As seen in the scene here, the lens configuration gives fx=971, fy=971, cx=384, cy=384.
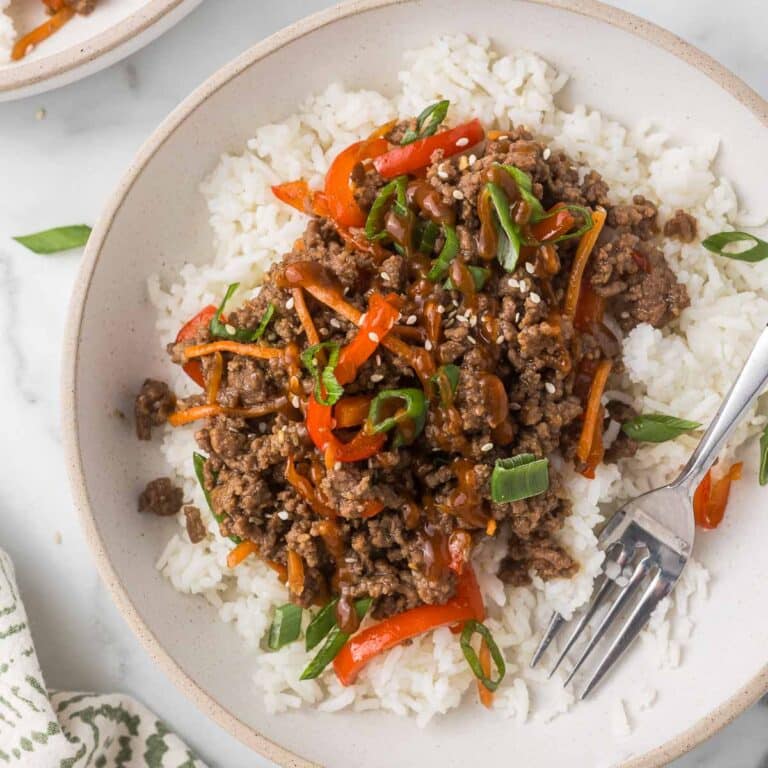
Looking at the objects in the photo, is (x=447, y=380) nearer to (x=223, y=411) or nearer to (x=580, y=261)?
(x=580, y=261)

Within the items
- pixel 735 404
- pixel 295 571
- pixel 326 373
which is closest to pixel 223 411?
pixel 326 373

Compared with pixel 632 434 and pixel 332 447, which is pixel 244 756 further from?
pixel 632 434

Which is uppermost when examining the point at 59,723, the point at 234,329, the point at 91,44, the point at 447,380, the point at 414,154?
the point at 91,44

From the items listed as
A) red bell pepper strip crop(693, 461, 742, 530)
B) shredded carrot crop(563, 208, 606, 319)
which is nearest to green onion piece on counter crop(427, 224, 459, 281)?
shredded carrot crop(563, 208, 606, 319)

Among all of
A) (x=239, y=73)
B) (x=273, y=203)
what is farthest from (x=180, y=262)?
(x=239, y=73)

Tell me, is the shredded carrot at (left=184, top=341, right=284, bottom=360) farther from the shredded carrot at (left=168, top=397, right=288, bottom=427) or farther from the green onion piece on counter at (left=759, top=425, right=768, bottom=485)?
the green onion piece on counter at (left=759, top=425, right=768, bottom=485)
